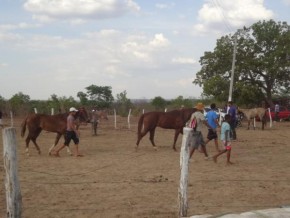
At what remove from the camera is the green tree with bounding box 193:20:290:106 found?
33.6m

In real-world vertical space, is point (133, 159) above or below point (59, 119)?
below

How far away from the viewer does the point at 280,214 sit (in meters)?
4.90

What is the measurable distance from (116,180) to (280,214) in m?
4.74

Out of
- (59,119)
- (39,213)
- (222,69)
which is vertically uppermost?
(222,69)

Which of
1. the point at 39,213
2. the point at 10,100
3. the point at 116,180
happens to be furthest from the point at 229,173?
the point at 10,100

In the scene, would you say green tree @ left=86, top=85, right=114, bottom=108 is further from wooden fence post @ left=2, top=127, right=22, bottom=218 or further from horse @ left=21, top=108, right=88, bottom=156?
wooden fence post @ left=2, top=127, right=22, bottom=218

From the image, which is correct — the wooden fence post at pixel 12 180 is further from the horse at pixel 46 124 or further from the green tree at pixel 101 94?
the green tree at pixel 101 94

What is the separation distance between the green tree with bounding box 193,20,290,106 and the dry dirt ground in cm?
2005

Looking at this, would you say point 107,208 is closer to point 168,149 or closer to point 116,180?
point 116,180

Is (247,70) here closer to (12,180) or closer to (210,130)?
(210,130)

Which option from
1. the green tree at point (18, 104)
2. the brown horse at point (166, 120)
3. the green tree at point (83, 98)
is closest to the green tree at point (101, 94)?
the green tree at point (83, 98)

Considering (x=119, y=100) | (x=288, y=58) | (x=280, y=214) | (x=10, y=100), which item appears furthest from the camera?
(x=119, y=100)

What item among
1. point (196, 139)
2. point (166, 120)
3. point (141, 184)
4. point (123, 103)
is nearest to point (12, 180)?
point (141, 184)

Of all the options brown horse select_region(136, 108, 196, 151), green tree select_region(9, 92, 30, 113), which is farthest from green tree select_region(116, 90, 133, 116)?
brown horse select_region(136, 108, 196, 151)
